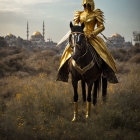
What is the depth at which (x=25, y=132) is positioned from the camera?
4.43 meters

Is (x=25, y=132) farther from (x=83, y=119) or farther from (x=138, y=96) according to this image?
(x=138, y=96)

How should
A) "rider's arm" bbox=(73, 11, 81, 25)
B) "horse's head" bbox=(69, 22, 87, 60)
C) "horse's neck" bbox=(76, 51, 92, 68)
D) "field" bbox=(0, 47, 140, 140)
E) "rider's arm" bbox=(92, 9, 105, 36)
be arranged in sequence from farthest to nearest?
"rider's arm" bbox=(73, 11, 81, 25) → "rider's arm" bbox=(92, 9, 105, 36) → "horse's neck" bbox=(76, 51, 92, 68) → "horse's head" bbox=(69, 22, 87, 60) → "field" bbox=(0, 47, 140, 140)

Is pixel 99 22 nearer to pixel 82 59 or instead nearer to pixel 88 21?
pixel 88 21

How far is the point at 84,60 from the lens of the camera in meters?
5.22

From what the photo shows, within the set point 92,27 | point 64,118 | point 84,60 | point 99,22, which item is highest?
point 99,22

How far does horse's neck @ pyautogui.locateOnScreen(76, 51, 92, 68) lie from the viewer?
518 centimetres

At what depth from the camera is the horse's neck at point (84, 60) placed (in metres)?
5.18

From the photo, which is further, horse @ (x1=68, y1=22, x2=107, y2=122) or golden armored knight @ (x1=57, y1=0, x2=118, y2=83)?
golden armored knight @ (x1=57, y1=0, x2=118, y2=83)

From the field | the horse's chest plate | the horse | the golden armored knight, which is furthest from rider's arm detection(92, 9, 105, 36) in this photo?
the field

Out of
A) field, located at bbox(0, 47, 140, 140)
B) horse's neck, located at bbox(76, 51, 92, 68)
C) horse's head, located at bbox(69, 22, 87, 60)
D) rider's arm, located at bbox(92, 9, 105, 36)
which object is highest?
rider's arm, located at bbox(92, 9, 105, 36)

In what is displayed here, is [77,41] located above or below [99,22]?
below

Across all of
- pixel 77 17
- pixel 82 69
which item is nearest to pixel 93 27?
pixel 77 17

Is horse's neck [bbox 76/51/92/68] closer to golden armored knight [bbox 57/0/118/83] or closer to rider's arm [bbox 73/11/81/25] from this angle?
golden armored knight [bbox 57/0/118/83]

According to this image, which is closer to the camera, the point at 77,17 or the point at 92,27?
the point at 92,27
